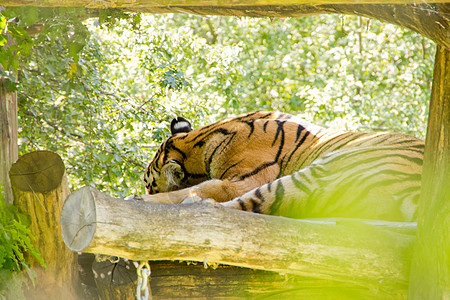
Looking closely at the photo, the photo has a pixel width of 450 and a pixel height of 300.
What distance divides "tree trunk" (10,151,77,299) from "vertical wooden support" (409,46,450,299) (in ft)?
5.13

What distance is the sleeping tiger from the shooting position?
2.51 m

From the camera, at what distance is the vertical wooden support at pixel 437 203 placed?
6.32ft

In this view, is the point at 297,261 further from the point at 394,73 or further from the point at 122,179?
the point at 394,73

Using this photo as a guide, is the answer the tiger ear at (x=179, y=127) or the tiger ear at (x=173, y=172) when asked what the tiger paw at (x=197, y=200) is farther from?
the tiger ear at (x=179, y=127)

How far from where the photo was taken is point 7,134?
3596 mm

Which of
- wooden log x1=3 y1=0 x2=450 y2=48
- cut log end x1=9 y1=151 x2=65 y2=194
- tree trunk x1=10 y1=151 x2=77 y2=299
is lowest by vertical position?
tree trunk x1=10 y1=151 x2=77 y2=299

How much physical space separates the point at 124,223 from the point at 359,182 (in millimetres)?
1276

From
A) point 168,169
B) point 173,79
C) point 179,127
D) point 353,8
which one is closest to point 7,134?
point 168,169

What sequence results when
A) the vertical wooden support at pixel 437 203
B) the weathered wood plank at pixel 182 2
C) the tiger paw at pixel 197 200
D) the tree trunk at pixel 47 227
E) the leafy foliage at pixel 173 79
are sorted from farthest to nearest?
the leafy foliage at pixel 173 79 → the tree trunk at pixel 47 227 → the tiger paw at pixel 197 200 → the vertical wooden support at pixel 437 203 → the weathered wood plank at pixel 182 2

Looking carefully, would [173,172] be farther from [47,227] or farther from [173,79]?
[173,79]

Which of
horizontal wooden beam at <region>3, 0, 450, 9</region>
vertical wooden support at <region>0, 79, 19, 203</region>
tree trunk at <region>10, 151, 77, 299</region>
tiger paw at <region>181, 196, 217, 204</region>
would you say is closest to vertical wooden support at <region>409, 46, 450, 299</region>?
horizontal wooden beam at <region>3, 0, 450, 9</region>

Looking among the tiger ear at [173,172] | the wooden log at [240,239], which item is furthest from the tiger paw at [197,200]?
the tiger ear at [173,172]

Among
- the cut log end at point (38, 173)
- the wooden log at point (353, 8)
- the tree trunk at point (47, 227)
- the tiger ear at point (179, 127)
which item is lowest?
the tree trunk at point (47, 227)

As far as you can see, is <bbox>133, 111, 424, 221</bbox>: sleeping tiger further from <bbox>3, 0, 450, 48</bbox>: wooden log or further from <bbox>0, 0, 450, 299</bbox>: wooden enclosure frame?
<bbox>3, 0, 450, 48</bbox>: wooden log
